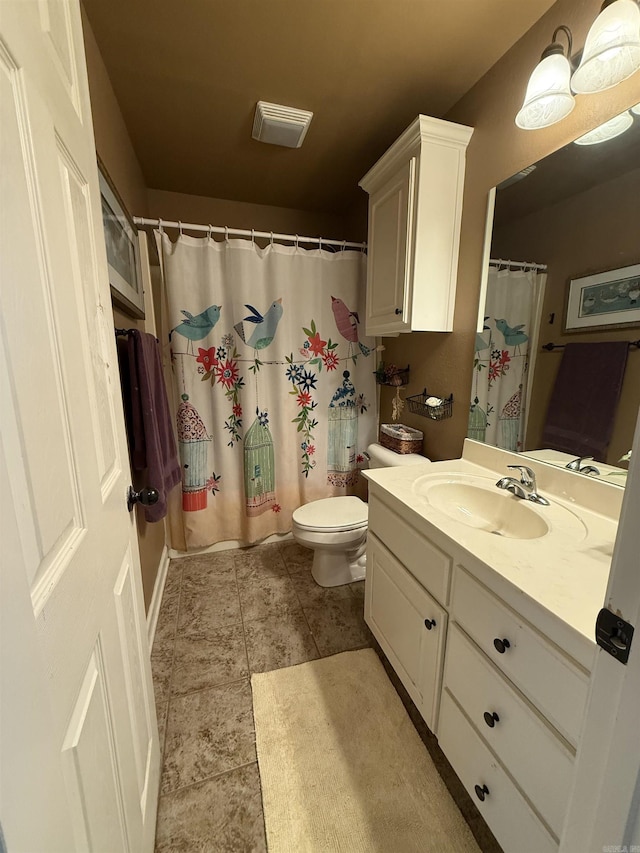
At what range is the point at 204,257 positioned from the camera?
186 cm

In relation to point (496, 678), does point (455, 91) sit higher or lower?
higher

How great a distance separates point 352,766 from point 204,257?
7.56ft

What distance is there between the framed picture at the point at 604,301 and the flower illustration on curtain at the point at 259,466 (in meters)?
1.60

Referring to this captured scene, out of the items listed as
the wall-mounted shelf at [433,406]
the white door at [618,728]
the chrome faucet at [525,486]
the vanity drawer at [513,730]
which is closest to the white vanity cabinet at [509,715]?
the vanity drawer at [513,730]

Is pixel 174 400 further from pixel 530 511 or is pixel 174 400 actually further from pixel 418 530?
pixel 530 511

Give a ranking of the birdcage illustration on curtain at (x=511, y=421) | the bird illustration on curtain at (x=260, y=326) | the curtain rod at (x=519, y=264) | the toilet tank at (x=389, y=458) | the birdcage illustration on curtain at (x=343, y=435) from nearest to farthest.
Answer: the curtain rod at (x=519, y=264) < the birdcage illustration on curtain at (x=511, y=421) < the toilet tank at (x=389, y=458) < the bird illustration on curtain at (x=260, y=326) < the birdcage illustration on curtain at (x=343, y=435)

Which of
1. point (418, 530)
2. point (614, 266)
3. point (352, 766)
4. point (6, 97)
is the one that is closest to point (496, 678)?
point (418, 530)

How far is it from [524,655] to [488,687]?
17 centimetres

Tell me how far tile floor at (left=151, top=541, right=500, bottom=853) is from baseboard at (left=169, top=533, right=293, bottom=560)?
34mm

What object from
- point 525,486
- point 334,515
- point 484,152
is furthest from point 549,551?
point 484,152

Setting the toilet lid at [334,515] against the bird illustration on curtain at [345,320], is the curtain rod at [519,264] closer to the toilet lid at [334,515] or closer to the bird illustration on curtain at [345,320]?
the bird illustration on curtain at [345,320]

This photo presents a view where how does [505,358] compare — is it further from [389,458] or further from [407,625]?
[407,625]

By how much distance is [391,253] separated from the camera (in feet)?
5.23

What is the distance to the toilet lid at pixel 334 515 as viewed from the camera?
174 cm
